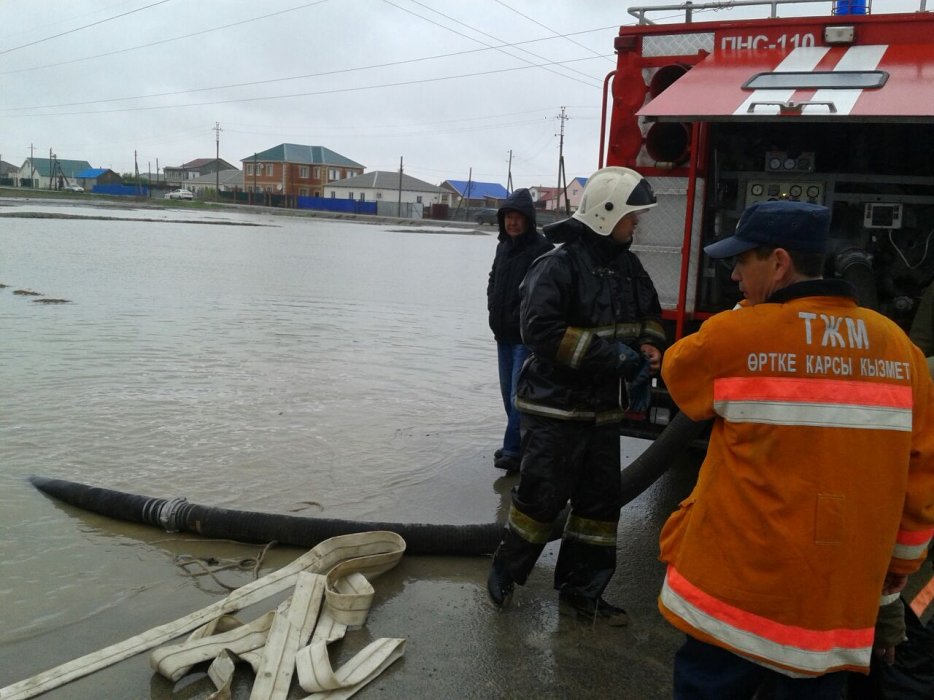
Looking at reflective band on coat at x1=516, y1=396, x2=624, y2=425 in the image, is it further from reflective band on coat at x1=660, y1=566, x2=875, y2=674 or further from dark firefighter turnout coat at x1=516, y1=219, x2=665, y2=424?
reflective band on coat at x1=660, y1=566, x2=875, y2=674

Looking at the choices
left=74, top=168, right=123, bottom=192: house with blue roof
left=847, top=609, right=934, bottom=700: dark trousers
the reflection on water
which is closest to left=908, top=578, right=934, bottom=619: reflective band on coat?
left=847, top=609, right=934, bottom=700: dark trousers

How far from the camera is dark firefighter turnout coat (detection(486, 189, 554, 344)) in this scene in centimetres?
535

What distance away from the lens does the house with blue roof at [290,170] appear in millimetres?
99688

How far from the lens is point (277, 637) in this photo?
126 inches

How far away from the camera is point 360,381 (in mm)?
8367

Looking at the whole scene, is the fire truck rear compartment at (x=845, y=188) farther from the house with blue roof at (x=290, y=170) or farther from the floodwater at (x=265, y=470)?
the house with blue roof at (x=290, y=170)

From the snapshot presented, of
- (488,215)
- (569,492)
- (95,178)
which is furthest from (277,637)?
(95,178)

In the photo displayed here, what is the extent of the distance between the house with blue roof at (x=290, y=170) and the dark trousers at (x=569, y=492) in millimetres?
98903

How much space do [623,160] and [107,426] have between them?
4292mm

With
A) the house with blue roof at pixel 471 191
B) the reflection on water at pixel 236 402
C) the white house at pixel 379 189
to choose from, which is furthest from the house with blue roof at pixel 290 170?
the reflection on water at pixel 236 402

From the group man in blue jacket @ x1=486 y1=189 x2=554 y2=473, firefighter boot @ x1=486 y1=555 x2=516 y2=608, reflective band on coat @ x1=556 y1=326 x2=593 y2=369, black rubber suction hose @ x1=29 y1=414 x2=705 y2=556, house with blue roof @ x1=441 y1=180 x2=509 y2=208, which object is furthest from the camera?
house with blue roof @ x1=441 y1=180 x2=509 y2=208

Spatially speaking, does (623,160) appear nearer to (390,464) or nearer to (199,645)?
(390,464)

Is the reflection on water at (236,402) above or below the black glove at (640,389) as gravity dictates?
below

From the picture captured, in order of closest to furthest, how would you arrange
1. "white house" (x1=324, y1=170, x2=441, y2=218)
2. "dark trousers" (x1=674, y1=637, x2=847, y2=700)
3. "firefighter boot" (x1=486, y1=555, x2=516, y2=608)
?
1. "dark trousers" (x1=674, y1=637, x2=847, y2=700)
2. "firefighter boot" (x1=486, y1=555, x2=516, y2=608)
3. "white house" (x1=324, y1=170, x2=441, y2=218)
